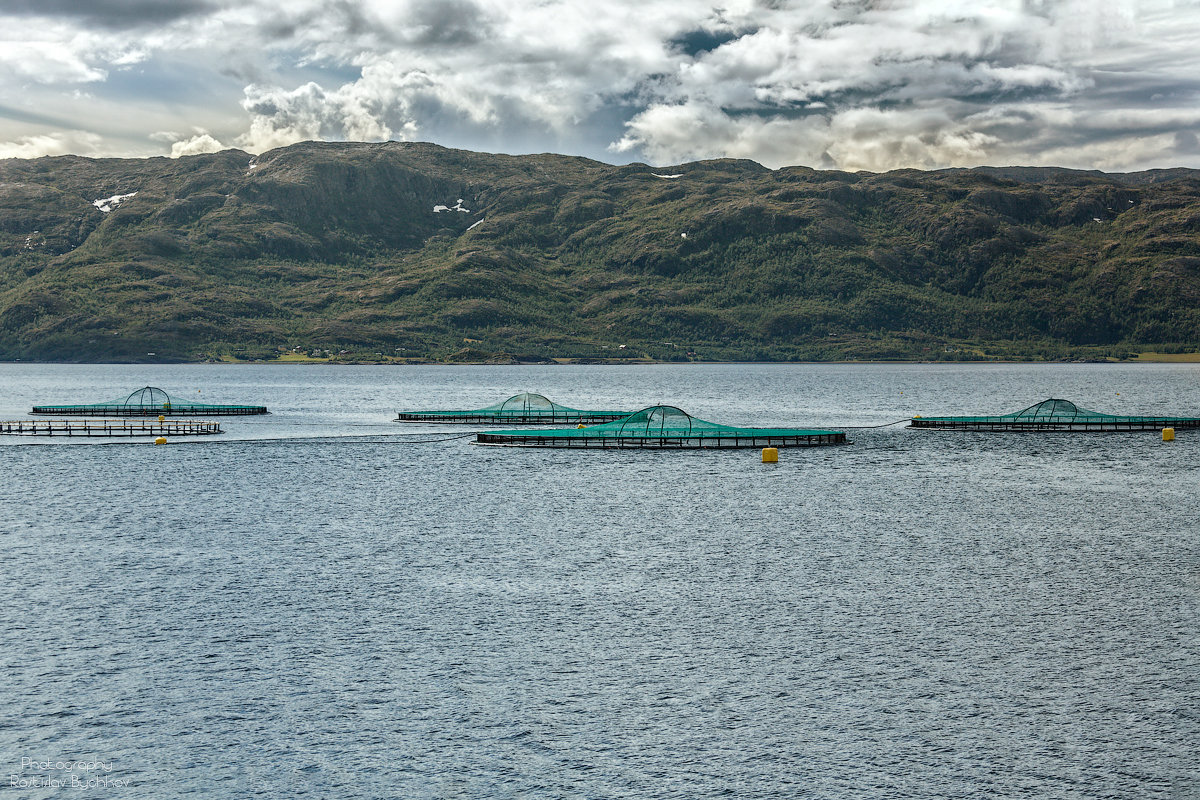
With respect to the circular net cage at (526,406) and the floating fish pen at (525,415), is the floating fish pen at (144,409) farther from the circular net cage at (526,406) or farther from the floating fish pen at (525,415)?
the circular net cage at (526,406)

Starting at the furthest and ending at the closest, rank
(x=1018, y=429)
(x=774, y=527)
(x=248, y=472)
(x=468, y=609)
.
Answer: (x=1018, y=429)
(x=248, y=472)
(x=774, y=527)
(x=468, y=609)

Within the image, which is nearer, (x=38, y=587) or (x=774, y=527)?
(x=38, y=587)

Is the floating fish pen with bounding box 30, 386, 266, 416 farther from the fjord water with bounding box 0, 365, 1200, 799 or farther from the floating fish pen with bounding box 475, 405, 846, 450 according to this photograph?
the fjord water with bounding box 0, 365, 1200, 799

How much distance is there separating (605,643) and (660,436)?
7586 cm

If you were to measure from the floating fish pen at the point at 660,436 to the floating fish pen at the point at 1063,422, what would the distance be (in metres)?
29.3

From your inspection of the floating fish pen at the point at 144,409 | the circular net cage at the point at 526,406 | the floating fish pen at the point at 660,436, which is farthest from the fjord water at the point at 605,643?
the floating fish pen at the point at 144,409

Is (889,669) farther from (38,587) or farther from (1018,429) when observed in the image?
(1018,429)

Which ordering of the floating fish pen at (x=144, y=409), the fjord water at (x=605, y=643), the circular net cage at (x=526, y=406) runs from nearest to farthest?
the fjord water at (x=605, y=643) → the circular net cage at (x=526, y=406) → the floating fish pen at (x=144, y=409)

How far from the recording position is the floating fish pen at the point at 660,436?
11012 cm

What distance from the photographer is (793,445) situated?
11288 cm

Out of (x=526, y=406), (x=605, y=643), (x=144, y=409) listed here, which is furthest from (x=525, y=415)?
(x=605, y=643)

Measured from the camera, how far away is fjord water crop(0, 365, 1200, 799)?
24.8 meters

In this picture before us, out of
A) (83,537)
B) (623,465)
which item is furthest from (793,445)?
(83,537)

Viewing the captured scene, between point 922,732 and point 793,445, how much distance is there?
87.1 meters
